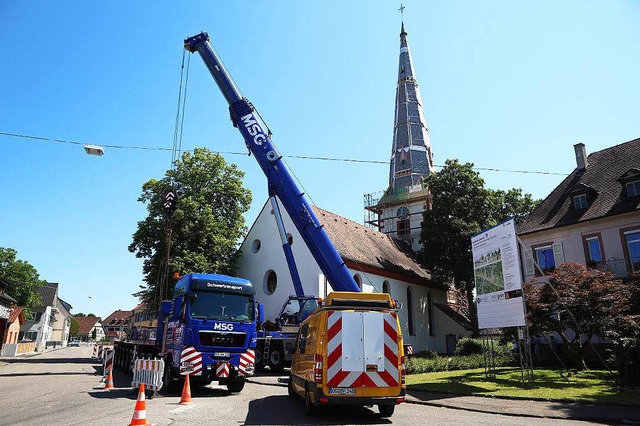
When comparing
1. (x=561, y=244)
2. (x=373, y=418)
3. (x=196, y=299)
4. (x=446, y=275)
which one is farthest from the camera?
(x=446, y=275)

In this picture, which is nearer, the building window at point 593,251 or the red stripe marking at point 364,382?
the red stripe marking at point 364,382

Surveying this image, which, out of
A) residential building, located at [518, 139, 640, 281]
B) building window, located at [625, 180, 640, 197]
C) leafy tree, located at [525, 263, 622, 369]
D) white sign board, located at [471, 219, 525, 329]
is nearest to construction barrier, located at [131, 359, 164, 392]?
white sign board, located at [471, 219, 525, 329]

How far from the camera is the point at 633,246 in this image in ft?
78.0

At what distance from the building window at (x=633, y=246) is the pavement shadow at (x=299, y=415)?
793 inches

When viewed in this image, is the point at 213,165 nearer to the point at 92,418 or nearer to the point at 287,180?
the point at 287,180

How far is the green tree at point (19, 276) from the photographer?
56.0m

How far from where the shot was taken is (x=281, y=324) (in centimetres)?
2361

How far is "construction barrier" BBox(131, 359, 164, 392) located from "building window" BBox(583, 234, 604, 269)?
23833mm

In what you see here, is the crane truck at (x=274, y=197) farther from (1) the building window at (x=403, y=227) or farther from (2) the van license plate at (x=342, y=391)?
(1) the building window at (x=403, y=227)

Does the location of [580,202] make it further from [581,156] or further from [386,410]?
Result: [386,410]

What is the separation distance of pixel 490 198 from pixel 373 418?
2931cm

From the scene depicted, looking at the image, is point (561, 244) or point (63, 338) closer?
point (561, 244)

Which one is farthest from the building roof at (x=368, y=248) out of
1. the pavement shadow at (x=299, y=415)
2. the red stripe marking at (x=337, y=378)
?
the red stripe marking at (x=337, y=378)

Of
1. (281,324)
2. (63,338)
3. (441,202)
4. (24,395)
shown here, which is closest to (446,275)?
(441,202)
